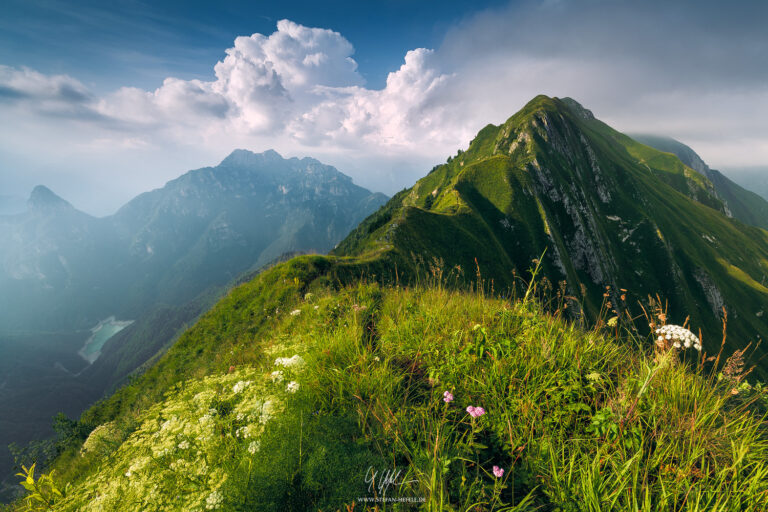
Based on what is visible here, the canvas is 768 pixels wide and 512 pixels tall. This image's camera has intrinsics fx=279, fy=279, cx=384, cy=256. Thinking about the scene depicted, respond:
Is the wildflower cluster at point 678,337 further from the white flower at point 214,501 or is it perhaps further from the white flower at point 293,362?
the white flower at point 214,501

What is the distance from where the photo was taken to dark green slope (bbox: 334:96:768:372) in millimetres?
53062

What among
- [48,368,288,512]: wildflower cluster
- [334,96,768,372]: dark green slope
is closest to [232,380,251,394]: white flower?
[48,368,288,512]: wildflower cluster

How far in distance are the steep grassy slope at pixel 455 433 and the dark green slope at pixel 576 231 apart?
26.7 m

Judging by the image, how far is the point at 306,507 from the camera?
106 inches

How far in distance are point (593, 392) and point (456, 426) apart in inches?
70.4

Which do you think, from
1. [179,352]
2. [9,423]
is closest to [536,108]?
[179,352]

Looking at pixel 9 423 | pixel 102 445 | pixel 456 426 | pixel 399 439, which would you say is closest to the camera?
pixel 399 439

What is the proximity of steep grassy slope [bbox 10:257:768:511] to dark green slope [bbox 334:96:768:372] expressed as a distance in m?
26.7

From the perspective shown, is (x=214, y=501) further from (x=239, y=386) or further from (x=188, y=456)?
(x=239, y=386)

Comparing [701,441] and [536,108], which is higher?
[536,108]

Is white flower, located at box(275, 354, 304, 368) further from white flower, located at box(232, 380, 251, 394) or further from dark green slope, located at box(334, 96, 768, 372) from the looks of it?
dark green slope, located at box(334, 96, 768, 372)

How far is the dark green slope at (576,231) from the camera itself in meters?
53.1

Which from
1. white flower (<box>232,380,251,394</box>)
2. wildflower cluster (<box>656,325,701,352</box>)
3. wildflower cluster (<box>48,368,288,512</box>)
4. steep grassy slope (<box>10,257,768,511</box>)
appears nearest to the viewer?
steep grassy slope (<box>10,257,768,511</box>)

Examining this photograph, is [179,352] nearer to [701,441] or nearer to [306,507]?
[306,507]
